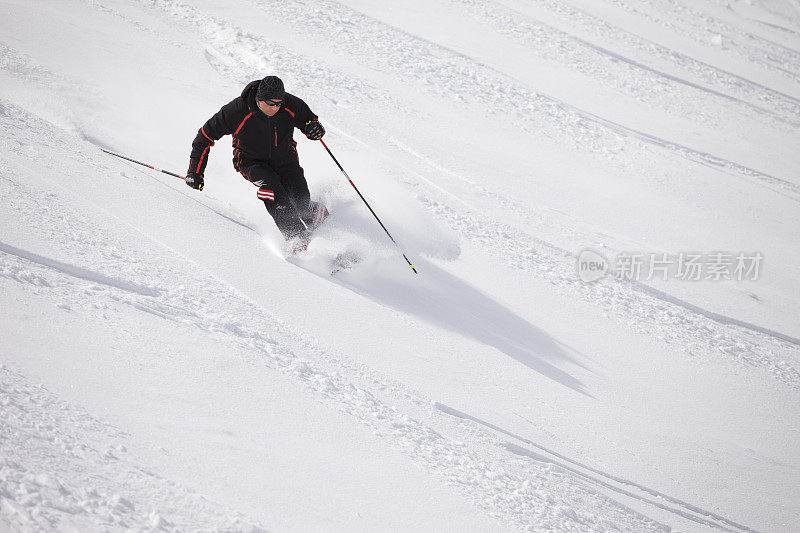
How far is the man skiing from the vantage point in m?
4.87

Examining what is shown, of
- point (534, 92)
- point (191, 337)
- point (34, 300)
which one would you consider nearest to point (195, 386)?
point (191, 337)

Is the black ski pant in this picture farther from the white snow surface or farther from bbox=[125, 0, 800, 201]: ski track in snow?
bbox=[125, 0, 800, 201]: ski track in snow

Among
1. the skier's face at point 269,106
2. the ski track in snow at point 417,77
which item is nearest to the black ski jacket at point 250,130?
the skier's face at point 269,106

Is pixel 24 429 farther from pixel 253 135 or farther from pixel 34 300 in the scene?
pixel 253 135

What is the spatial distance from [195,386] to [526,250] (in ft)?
17.8

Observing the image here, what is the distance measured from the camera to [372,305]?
4.95 meters

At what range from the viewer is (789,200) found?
38.5 feet

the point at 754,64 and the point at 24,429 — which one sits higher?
the point at 754,64

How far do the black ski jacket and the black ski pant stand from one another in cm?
8
